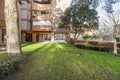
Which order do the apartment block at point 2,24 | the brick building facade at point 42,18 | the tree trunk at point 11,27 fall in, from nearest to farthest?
the tree trunk at point 11,27, the apartment block at point 2,24, the brick building facade at point 42,18

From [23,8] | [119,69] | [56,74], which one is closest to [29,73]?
[56,74]

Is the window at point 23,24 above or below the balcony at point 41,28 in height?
above

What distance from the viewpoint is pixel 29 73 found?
31.2 feet

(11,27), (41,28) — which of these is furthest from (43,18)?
(11,27)

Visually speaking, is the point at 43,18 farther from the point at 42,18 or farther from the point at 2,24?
the point at 2,24

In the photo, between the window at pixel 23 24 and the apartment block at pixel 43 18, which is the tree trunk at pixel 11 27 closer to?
the window at pixel 23 24

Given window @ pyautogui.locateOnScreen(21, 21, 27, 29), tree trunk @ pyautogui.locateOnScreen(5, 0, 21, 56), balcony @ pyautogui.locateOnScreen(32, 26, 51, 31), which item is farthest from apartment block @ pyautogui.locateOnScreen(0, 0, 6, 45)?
balcony @ pyautogui.locateOnScreen(32, 26, 51, 31)

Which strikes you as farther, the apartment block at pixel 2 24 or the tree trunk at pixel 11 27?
the apartment block at pixel 2 24

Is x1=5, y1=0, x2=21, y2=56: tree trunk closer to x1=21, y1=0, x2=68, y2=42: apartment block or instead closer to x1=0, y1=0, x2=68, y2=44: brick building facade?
x1=0, y1=0, x2=68, y2=44: brick building facade

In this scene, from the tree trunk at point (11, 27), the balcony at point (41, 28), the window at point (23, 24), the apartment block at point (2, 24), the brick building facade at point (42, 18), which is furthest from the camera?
the balcony at point (41, 28)

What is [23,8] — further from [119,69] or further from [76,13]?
[119,69]

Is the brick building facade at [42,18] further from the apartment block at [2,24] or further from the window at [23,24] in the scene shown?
the apartment block at [2,24]

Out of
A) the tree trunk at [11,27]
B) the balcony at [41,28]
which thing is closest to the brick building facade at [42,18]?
the balcony at [41,28]

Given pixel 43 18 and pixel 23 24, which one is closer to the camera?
pixel 23 24
